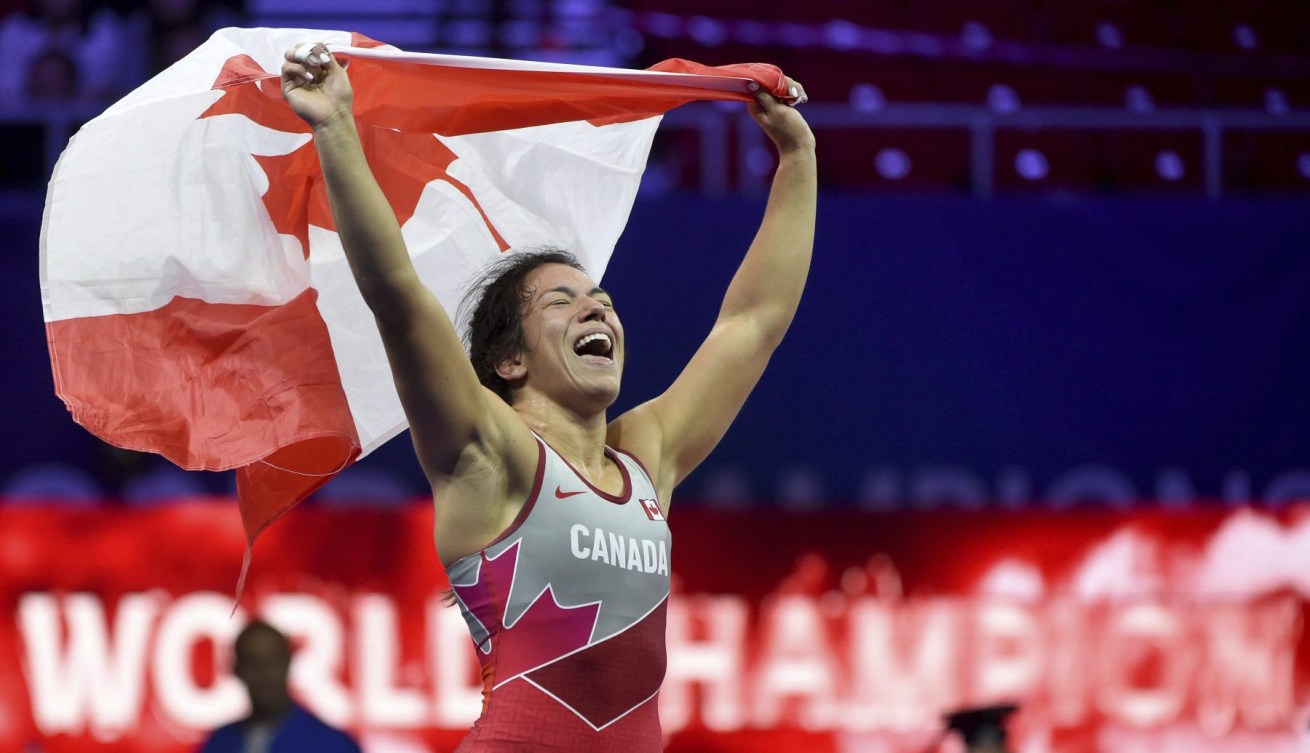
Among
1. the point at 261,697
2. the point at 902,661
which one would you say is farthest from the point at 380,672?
the point at 902,661

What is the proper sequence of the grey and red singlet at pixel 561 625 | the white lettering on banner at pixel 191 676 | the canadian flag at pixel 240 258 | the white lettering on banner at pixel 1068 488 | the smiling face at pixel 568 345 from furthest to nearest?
the white lettering on banner at pixel 1068 488
the white lettering on banner at pixel 191 676
the canadian flag at pixel 240 258
the smiling face at pixel 568 345
the grey and red singlet at pixel 561 625

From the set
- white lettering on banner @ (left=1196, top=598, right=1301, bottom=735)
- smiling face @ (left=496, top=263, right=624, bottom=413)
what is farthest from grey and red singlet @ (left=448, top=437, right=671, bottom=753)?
white lettering on banner @ (left=1196, top=598, right=1301, bottom=735)

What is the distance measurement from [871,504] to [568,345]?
10.9ft

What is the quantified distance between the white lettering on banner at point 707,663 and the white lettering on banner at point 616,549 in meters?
3.03

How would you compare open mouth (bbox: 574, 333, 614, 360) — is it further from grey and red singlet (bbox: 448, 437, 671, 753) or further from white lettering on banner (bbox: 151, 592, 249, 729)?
white lettering on banner (bbox: 151, 592, 249, 729)

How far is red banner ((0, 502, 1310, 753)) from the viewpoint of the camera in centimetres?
524

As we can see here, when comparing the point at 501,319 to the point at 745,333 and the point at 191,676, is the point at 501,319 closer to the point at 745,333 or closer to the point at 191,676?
the point at 745,333

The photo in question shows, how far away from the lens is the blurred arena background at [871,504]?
5.28 m

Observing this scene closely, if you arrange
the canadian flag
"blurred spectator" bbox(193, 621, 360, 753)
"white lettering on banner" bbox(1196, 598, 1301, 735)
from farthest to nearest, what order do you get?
1. "white lettering on banner" bbox(1196, 598, 1301, 735)
2. "blurred spectator" bbox(193, 621, 360, 753)
3. the canadian flag

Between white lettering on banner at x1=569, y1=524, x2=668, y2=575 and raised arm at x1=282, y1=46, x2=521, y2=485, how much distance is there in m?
0.21

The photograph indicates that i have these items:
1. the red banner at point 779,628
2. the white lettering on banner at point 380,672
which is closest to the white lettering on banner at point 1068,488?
the red banner at point 779,628

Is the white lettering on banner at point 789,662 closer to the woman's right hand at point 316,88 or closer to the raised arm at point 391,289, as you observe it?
the raised arm at point 391,289

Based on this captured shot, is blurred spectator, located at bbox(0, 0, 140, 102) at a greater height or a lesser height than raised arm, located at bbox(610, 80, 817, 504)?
greater

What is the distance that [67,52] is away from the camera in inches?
256
